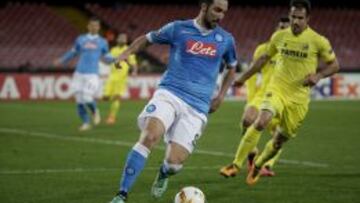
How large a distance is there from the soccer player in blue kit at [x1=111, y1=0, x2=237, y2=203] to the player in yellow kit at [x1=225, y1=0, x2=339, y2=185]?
1.78 meters

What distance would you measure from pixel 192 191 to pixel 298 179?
317 cm

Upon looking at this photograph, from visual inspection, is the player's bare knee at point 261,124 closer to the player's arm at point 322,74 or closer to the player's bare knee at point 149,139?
the player's arm at point 322,74

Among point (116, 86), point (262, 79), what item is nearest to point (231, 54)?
point (262, 79)

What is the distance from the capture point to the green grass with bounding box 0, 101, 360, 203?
30.9 feet

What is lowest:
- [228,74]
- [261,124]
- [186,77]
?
[261,124]

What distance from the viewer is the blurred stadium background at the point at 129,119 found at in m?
9.99

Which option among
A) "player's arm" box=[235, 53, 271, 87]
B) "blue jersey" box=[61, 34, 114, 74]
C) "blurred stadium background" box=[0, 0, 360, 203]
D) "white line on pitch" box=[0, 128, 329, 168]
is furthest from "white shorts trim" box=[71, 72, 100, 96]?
"player's arm" box=[235, 53, 271, 87]

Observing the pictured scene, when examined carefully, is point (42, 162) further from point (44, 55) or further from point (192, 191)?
point (44, 55)

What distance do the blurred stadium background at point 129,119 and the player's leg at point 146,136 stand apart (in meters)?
0.84

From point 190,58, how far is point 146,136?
1056 millimetres

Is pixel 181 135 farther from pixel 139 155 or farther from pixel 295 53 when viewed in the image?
pixel 295 53

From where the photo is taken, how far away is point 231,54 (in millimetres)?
9273

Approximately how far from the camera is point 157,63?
37000 millimetres

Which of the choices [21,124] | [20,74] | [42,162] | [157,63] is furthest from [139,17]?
[42,162]
